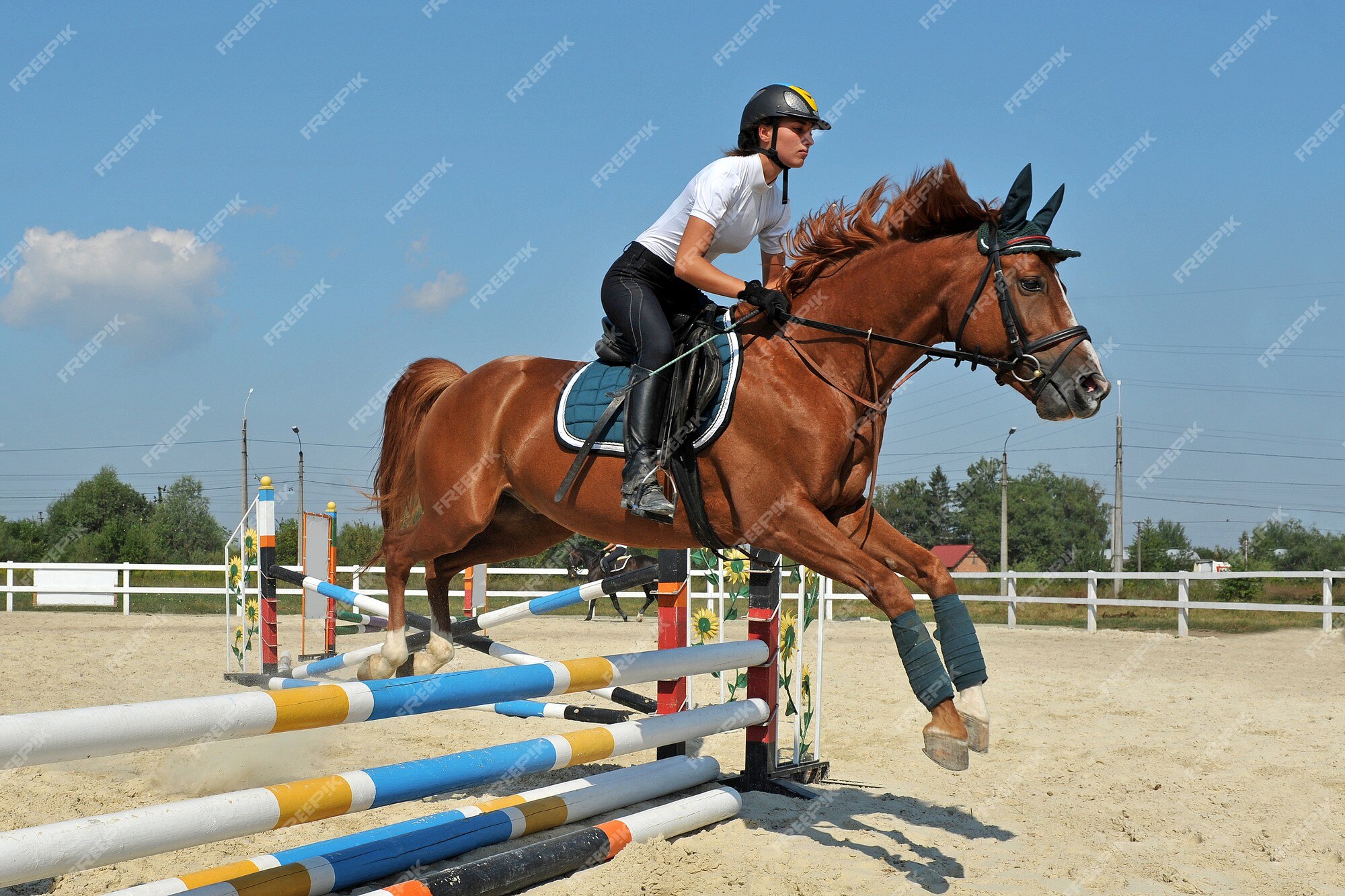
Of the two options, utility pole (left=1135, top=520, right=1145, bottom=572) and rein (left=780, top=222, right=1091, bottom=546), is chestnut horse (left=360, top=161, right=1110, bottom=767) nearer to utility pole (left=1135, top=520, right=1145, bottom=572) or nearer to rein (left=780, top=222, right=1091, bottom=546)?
rein (left=780, top=222, right=1091, bottom=546)

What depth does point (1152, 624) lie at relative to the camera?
59.9ft

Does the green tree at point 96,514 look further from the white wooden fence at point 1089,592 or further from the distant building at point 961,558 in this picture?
the distant building at point 961,558

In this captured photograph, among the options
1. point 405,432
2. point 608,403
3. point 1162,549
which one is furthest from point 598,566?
point 1162,549

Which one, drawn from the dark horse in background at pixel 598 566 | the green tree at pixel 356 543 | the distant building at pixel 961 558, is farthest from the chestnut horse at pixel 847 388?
the distant building at pixel 961 558

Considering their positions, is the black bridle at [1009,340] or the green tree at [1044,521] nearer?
the black bridle at [1009,340]

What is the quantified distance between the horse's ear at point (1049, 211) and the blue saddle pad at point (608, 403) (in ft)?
4.07

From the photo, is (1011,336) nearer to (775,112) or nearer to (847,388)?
(847,388)

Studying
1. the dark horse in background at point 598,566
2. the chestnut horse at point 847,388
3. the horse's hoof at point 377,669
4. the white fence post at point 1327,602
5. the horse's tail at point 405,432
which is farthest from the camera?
the dark horse in background at point 598,566

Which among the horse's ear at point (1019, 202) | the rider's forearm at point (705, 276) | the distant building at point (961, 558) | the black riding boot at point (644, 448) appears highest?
the horse's ear at point (1019, 202)

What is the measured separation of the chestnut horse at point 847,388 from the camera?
11.9ft

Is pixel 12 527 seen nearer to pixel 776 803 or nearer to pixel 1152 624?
pixel 1152 624

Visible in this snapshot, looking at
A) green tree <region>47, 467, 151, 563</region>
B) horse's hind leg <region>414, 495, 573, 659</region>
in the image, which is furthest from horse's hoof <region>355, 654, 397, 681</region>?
green tree <region>47, 467, 151, 563</region>

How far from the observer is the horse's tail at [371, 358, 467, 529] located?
559 centimetres

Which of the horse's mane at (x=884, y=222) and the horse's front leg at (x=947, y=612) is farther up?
the horse's mane at (x=884, y=222)
